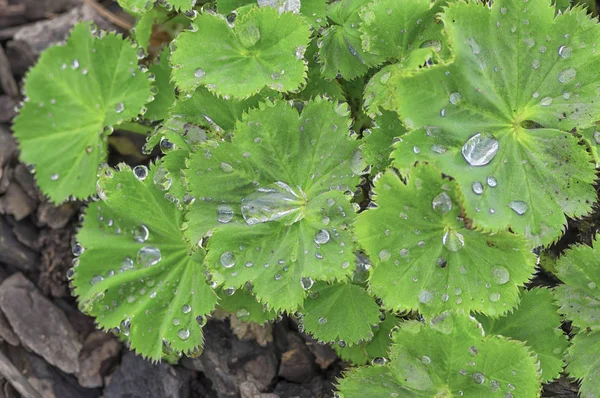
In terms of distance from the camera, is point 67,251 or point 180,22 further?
point 67,251

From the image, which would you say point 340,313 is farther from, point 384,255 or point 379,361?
point 384,255

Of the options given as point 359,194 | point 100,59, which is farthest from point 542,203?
point 100,59

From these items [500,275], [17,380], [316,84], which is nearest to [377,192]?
[500,275]

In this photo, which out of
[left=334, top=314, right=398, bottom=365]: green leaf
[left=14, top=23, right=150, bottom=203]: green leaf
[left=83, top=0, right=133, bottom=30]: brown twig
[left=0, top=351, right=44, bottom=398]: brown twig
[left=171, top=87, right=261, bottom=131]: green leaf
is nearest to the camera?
[left=171, top=87, right=261, bottom=131]: green leaf

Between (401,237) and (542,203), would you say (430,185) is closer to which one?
(401,237)

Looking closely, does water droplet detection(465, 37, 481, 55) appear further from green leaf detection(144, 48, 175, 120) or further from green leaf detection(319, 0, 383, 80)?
green leaf detection(144, 48, 175, 120)

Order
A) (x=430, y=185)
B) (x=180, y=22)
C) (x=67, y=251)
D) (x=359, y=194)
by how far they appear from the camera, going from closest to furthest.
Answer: (x=430, y=185)
(x=359, y=194)
(x=180, y=22)
(x=67, y=251)

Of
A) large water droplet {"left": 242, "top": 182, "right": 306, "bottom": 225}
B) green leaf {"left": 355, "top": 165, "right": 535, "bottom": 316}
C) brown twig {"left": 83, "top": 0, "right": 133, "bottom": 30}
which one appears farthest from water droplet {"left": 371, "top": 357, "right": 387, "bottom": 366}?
brown twig {"left": 83, "top": 0, "right": 133, "bottom": 30}
